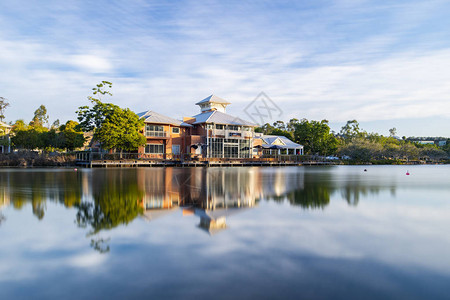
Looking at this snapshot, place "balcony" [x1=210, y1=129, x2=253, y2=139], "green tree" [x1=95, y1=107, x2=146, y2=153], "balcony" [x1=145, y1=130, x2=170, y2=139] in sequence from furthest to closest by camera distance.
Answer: "balcony" [x1=210, y1=129, x2=253, y2=139]
"balcony" [x1=145, y1=130, x2=170, y2=139]
"green tree" [x1=95, y1=107, x2=146, y2=153]

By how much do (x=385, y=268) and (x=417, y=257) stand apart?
3.46 feet

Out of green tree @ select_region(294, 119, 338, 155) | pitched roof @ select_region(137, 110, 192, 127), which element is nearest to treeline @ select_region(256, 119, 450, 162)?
green tree @ select_region(294, 119, 338, 155)

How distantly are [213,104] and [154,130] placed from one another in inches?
535

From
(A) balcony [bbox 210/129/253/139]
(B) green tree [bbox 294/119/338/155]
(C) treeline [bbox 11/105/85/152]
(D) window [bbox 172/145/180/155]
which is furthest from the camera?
(B) green tree [bbox 294/119/338/155]

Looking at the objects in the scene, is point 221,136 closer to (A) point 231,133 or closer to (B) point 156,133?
(A) point 231,133

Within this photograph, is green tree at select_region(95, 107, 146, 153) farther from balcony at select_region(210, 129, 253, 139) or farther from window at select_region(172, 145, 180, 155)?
balcony at select_region(210, 129, 253, 139)

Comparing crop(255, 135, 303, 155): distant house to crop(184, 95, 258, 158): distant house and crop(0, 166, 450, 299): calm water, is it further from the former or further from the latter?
crop(0, 166, 450, 299): calm water

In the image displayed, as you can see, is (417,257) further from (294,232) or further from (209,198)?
(209,198)

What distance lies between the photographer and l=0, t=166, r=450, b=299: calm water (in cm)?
438

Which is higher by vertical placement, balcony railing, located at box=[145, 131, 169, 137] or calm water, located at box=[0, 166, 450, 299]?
balcony railing, located at box=[145, 131, 169, 137]

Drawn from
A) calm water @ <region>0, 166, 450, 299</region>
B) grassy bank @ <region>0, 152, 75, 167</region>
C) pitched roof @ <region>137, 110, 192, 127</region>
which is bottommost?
calm water @ <region>0, 166, 450, 299</region>

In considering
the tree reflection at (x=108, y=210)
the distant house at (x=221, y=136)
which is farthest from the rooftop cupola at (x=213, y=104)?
the tree reflection at (x=108, y=210)

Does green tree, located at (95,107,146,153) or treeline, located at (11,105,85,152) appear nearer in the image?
green tree, located at (95,107,146,153)

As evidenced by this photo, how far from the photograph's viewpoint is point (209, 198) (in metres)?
12.5
